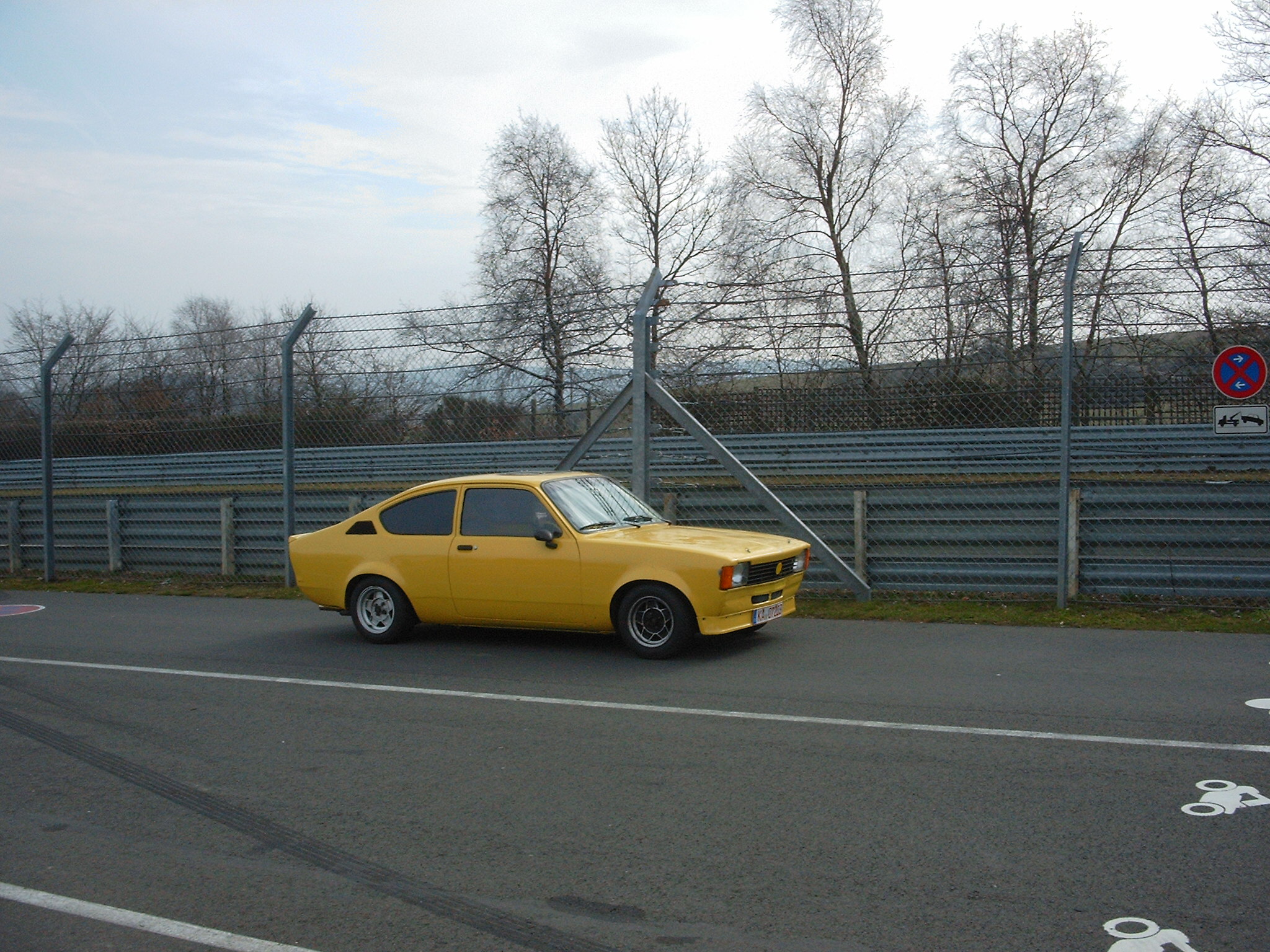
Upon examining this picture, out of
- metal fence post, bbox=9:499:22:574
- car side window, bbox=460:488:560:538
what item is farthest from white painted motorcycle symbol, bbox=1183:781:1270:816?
metal fence post, bbox=9:499:22:574

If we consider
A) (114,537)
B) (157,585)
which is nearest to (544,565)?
(157,585)

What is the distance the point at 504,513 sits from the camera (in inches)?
336

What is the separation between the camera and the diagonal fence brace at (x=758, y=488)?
1031 centimetres

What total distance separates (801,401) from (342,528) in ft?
15.5

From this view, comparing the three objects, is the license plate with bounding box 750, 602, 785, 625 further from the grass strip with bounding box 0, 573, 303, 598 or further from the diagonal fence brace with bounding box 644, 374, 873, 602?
the grass strip with bounding box 0, 573, 303, 598

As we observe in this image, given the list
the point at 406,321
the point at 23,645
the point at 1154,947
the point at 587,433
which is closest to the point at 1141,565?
the point at 587,433

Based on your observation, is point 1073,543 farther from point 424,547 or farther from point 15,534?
point 15,534

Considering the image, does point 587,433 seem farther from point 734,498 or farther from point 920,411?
point 920,411

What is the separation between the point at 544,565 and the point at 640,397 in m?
3.09

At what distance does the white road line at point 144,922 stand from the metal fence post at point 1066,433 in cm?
824

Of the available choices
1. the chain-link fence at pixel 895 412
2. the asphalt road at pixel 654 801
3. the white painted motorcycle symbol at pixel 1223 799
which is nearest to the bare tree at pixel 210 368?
the chain-link fence at pixel 895 412

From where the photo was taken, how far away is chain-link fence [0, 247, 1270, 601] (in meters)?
9.59

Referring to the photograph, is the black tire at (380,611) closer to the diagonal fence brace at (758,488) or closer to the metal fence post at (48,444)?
the diagonal fence brace at (758,488)

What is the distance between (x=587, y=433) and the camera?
1111cm
